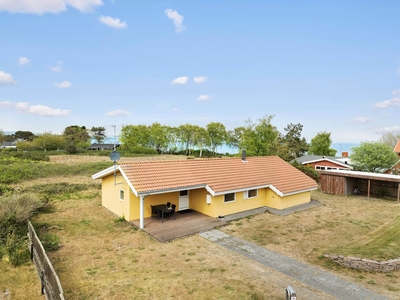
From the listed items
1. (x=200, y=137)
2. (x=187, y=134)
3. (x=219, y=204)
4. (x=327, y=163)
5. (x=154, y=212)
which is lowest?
(x=154, y=212)

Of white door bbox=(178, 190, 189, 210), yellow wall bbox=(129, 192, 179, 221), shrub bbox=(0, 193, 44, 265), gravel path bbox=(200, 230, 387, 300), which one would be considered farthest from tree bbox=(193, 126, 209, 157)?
gravel path bbox=(200, 230, 387, 300)

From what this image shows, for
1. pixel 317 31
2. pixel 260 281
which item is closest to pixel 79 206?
pixel 260 281

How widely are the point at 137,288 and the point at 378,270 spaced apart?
8968mm

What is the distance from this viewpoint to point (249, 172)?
18703 mm

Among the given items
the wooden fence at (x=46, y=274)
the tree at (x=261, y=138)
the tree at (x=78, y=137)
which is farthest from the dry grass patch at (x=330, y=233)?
the tree at (x=78, y=137)

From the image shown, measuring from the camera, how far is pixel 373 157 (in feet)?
93.6

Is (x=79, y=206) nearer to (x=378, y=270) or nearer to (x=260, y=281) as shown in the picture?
(x=260, y=281)

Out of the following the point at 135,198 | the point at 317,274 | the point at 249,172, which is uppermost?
the point at 249,172

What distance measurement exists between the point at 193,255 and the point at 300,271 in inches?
168

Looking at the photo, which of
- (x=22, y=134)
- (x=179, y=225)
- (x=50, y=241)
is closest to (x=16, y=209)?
(x=50, y=241)

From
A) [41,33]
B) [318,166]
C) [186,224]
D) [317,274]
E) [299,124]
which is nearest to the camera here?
[317,274]

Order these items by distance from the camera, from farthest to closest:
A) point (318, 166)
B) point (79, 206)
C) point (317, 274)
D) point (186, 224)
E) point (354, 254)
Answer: point (318, 166)
point (79, 206)
point (186, 224)
point (354, 254)
point (317, 274)

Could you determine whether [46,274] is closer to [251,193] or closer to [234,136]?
[251,193]

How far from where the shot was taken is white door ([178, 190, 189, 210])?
16.5m
